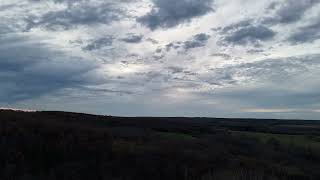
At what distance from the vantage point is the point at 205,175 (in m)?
22.1

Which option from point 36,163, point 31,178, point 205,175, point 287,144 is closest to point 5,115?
point 36,163

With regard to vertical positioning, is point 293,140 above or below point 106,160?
above

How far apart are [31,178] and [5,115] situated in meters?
16.9

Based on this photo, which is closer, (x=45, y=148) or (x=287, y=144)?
(x=45, y=148)

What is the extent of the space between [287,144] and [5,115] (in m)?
24.6

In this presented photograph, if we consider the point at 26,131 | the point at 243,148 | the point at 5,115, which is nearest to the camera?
the point at 26,131

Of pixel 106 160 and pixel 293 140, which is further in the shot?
pixel 293 140

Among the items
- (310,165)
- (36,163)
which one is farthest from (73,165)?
(310,165)

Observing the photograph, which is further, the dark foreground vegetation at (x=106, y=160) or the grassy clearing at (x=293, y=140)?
the grassy clearing at (x=293, y=140)

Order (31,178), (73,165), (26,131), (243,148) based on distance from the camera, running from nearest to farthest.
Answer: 1. (31,178)
2. (73,165)
3. (26,131)
4. (243,148)

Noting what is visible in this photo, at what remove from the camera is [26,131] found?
3000 centimetres

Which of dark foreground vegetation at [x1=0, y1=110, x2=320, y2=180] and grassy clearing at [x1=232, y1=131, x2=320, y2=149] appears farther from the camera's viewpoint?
grassy clearing at [x1=232, y1=131, x2=320, y2=149]

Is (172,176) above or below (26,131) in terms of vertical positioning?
below

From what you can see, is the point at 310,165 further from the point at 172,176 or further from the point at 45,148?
the point at 45,148
